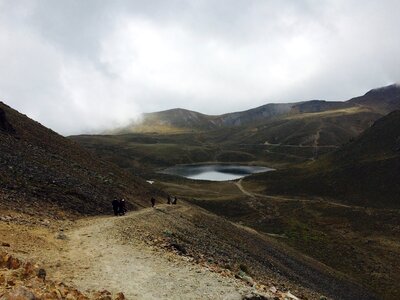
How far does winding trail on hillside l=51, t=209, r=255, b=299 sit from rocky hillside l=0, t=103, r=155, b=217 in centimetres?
920

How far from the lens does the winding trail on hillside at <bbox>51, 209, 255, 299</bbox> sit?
21.1 meters

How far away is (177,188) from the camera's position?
148750 mm

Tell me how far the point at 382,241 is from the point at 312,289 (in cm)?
4942

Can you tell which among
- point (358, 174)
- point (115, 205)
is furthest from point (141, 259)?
point (358, 174)

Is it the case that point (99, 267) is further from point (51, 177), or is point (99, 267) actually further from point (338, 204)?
point (338, 204)

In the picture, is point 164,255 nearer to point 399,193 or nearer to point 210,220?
point 210,220

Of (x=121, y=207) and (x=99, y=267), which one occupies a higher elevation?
(x=121, y=207)

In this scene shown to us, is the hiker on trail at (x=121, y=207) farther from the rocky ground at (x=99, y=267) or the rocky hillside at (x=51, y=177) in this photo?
the rocky ground at (x=99, y=267)

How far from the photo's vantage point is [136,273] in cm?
2359

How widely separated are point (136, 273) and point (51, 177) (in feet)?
80.2

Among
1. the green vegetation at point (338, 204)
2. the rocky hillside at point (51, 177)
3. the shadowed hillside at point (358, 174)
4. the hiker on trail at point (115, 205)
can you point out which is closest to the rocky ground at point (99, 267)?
the rocky hillside at point (51, 177)

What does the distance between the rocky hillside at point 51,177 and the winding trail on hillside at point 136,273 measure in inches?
362

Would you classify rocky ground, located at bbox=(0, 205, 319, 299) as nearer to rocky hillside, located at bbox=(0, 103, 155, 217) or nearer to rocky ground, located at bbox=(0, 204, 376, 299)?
rocky ground, located at bbox=(0, 204, 376, 299)

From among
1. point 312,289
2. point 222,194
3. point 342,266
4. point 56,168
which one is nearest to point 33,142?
point 56,168
